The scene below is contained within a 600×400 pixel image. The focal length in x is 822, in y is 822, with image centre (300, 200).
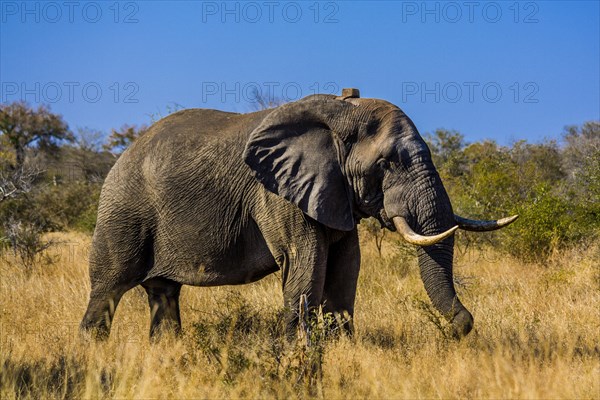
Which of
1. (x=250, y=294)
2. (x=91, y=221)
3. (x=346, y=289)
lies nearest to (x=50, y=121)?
(x=91, y=221)

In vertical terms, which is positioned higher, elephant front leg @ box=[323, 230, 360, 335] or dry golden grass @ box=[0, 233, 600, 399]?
elephant front leg @ box=[323, 230, 360, 335]

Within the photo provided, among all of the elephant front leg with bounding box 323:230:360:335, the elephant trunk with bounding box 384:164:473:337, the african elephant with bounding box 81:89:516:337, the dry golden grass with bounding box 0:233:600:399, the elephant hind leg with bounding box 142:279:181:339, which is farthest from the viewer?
the elephant hind leg with bounding box 142:279:181:339

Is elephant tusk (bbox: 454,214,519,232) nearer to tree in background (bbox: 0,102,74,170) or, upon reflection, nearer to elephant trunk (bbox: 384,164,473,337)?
elephant trunk (bbox: 384,164,473,337)

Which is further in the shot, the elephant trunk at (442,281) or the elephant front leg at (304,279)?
the elephant front leg at (304,279)

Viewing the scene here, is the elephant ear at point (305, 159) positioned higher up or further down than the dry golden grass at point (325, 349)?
higher up

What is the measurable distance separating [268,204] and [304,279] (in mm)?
731

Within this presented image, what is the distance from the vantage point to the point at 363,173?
6504 mm

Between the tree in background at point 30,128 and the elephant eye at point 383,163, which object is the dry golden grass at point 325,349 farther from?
the tree in background at point 30,128

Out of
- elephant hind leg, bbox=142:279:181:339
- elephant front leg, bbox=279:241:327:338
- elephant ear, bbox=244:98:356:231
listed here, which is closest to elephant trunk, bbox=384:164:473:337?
A: elephant ear, bbox=244:98:356:231

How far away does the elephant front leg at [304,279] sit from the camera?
21.3 ft

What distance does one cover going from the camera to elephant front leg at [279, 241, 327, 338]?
255 inches

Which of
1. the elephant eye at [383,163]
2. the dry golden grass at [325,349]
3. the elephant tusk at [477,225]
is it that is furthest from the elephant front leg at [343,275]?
the elephant tusk at [477,225]

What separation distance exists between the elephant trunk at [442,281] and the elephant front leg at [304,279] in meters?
0.82

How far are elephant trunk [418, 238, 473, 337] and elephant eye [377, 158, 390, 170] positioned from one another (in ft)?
2.36
